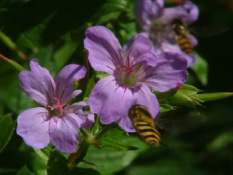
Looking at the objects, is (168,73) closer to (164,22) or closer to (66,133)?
(66,133)

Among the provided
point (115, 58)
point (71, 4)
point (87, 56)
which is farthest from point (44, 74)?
point (71, 4)

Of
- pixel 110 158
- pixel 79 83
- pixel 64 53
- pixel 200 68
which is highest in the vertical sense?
pixel 79 83

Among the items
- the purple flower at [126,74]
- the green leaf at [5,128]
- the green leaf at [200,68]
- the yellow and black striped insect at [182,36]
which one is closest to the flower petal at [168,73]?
the purple flower at [126,74]

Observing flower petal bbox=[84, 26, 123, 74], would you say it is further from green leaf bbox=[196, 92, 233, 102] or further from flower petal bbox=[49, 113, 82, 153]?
green leaf bbox=[196, 92, 233, 102]

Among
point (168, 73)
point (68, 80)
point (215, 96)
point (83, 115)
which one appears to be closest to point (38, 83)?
point (68, 80)

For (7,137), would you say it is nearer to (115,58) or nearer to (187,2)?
(115,58)

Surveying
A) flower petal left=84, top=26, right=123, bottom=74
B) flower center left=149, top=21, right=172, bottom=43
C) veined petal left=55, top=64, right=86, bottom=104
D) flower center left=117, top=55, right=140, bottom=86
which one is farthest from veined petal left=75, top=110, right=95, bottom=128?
flower center left=149, top=21, right=172, bottom=43
